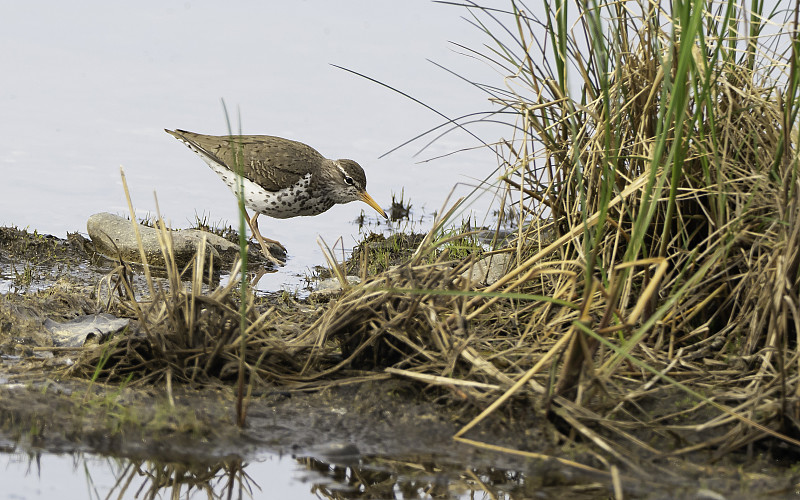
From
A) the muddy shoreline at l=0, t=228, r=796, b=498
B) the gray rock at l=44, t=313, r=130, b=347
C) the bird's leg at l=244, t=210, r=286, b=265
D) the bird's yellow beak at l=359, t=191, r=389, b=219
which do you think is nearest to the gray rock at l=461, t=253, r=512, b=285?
the muddy shoreline at l=0, t=228, r=796, b=498

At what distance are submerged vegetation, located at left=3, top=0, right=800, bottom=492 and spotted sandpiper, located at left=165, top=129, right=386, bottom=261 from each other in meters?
4.05

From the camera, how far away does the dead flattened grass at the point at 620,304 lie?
3.97m

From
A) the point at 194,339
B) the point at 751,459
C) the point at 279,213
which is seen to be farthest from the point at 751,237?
the point at 279,213

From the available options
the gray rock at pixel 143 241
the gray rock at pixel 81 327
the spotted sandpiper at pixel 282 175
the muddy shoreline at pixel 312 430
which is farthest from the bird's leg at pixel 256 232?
the muddy shoreline at pixel 312 430

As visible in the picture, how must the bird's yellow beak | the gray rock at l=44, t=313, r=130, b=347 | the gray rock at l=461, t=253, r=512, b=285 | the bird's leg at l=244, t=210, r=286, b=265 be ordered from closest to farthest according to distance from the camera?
→ the gray rock at l=44, t=313, r=130, b=347 → the gray rock at l=461, t=253, r=512, b=285 → the bird's leg at l=244, t=210, r=286, b=265 → the bird's yellow beak

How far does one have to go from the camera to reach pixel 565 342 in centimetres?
385

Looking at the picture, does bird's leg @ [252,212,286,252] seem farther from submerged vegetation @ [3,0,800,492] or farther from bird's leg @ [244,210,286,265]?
submerged vegetation @ [3,0,800,492]

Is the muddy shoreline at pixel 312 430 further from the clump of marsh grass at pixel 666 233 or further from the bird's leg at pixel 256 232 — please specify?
the bird's leg at pixel 256 232

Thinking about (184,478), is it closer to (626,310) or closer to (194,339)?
(194,339)

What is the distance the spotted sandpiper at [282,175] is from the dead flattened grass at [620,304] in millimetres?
4101

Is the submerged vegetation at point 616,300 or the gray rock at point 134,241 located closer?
the submerged vegetation at point 616,300

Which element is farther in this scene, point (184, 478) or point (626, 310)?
point (626, 310)

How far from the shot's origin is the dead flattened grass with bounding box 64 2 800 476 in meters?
3.97

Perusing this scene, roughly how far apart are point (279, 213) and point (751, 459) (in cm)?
623
